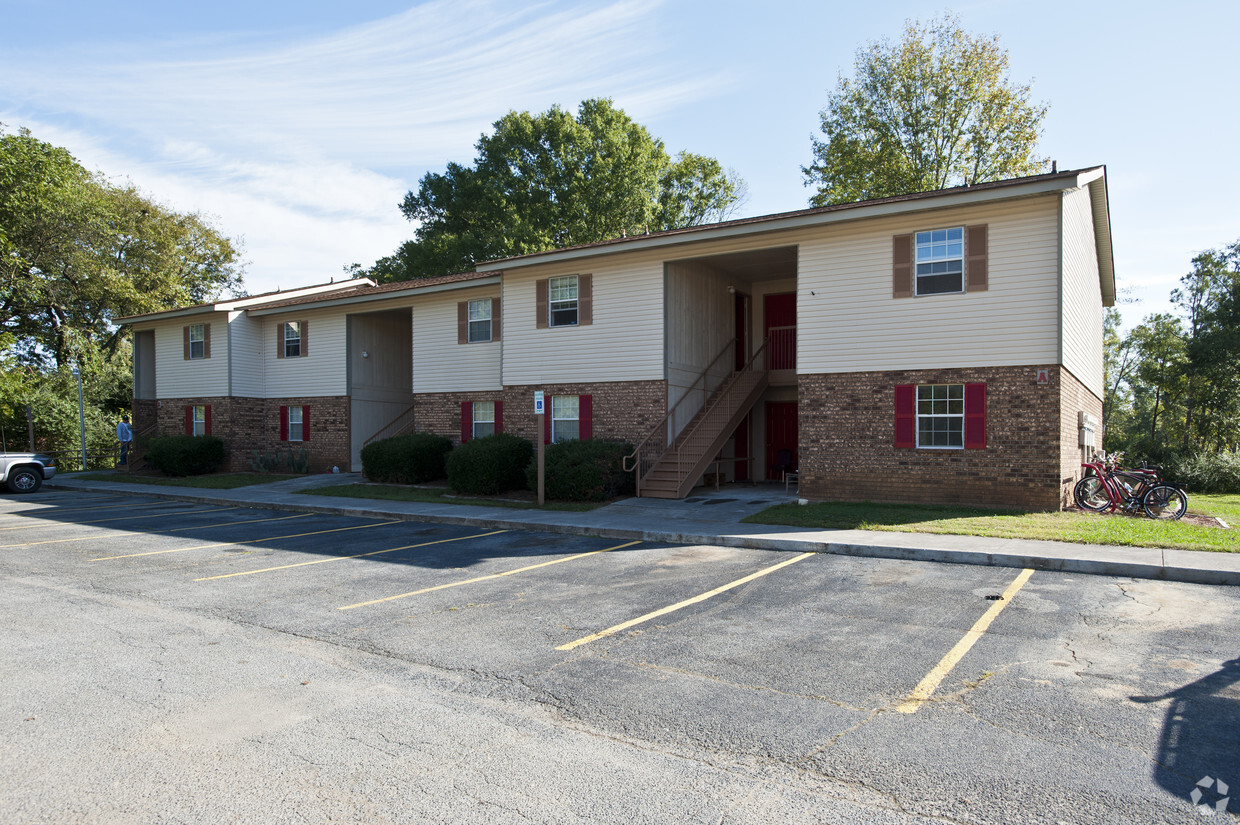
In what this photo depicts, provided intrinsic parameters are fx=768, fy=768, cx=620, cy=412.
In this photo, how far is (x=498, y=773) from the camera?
409 cm

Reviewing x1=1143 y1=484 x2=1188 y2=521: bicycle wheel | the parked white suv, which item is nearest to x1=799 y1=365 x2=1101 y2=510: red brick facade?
x1=1143 y1=484 x2=1188 y2=521: bicycle wheel

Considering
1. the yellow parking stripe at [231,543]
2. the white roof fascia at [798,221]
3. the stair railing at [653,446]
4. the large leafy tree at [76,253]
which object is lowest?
the yellow parking stripe at [231,543]

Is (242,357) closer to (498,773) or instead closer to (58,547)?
(58,547)

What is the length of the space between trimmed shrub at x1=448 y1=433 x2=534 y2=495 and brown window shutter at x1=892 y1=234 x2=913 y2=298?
9.22 m

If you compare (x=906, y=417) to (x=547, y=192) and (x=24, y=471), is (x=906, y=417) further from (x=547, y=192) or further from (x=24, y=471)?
(x=547, y=192)

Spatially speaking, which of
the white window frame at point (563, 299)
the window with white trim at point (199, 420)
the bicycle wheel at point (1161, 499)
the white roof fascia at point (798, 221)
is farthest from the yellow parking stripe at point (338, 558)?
the window with white trim at point (199, 420)

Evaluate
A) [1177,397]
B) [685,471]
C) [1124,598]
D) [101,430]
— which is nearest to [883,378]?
[685,471]

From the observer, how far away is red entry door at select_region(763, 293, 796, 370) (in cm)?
2094

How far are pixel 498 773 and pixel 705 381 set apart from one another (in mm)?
16447

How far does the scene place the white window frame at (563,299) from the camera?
19.5 metres

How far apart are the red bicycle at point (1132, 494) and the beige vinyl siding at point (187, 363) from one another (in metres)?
25.8

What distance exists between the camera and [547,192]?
39062 millimetres

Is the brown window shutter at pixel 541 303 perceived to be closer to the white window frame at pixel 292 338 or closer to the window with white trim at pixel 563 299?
the window with white trim at pixel 563 299

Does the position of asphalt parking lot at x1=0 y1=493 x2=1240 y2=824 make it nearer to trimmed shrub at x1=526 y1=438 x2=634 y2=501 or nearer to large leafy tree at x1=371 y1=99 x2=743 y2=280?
trimmed shrub at x1=526 y1=438 x2=634 y2=501
